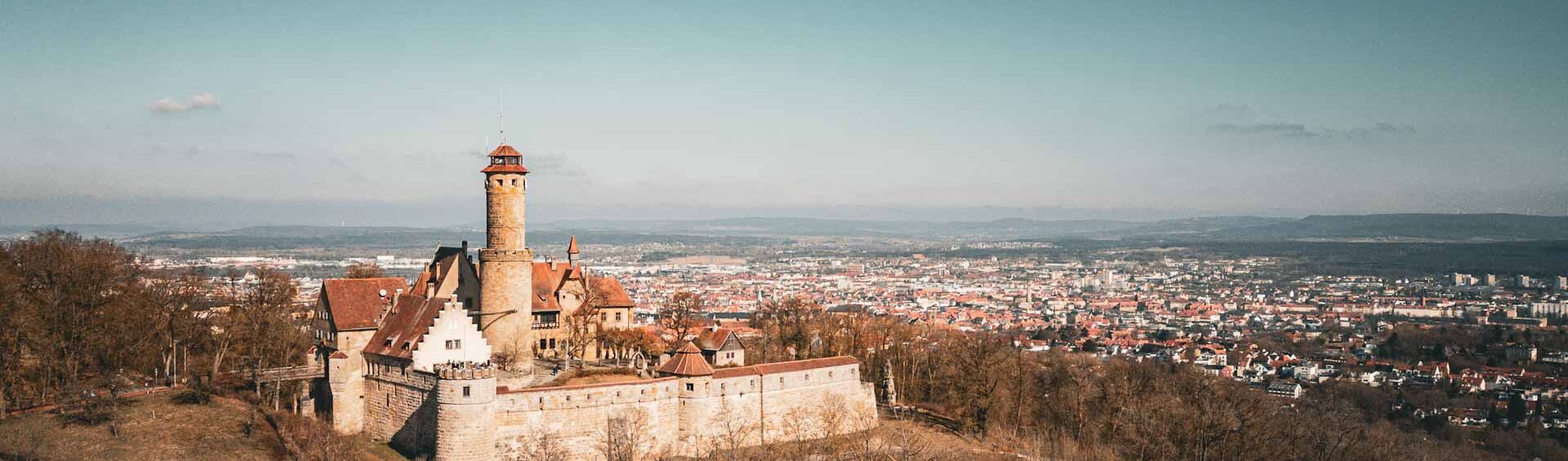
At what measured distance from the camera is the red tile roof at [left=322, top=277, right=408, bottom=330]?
42.4 meters

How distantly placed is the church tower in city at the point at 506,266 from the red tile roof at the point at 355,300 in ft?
13.6

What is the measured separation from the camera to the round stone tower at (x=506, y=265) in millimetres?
43625

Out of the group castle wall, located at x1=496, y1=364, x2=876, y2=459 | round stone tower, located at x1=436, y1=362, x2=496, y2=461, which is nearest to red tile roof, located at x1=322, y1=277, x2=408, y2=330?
round stone tower, located at x1=436, y1=362, x2=496, y2=461

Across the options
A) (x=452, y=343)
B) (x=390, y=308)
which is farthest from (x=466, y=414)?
(x=390, y=308)

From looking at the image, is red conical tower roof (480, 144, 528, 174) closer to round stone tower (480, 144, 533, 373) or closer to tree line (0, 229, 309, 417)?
round stone tower (480, 144, 533, 373)

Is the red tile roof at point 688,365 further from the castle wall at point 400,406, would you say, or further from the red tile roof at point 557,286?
the red tile roof at point 557,286

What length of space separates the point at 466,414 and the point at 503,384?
2.88 metres

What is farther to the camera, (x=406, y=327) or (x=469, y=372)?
(x=406, y=327)

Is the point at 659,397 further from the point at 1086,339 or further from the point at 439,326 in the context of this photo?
the point at 1086,339

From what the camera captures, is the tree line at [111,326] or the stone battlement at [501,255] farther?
the stone battlement at [501,255]

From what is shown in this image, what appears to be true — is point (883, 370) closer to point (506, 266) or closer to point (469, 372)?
point (506, 266)

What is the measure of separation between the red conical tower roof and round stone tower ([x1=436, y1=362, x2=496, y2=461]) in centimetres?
1066

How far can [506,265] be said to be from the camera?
143ft

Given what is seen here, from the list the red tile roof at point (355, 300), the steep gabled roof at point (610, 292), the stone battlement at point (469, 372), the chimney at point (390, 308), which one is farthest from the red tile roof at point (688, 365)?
the steep gabled roof at point (610, 292)
